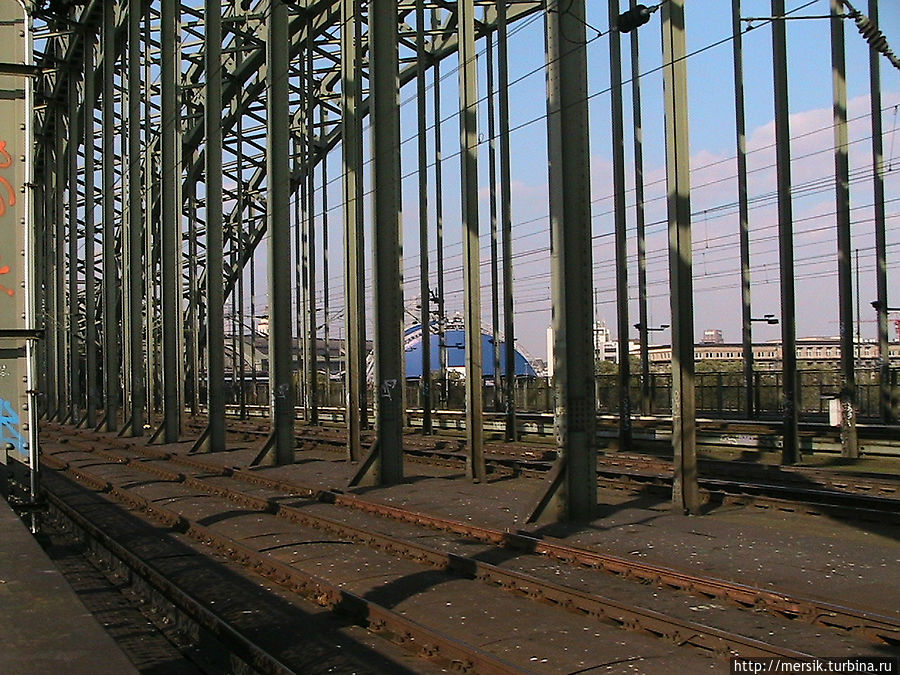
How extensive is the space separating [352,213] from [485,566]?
12810mm

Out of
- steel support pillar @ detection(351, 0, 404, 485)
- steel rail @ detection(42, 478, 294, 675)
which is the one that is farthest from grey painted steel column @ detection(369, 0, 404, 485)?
steel rail @ detection(42, 478, 294, 675)

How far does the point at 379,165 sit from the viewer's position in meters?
18.8

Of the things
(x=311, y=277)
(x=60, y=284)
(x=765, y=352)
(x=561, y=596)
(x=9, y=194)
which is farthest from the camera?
(x=765, y=352)

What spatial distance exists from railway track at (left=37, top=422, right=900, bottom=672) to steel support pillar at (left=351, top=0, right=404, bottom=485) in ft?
5.35

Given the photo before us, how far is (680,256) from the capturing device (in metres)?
13.9

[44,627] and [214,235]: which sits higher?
[214,235]

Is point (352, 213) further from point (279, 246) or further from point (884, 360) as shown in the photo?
point (884, 360)

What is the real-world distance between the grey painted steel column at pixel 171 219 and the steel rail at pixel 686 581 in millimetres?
17343

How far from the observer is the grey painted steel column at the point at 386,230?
18.7 metres

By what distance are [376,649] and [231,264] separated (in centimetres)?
5399

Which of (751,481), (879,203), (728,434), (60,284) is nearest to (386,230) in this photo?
(751,481)

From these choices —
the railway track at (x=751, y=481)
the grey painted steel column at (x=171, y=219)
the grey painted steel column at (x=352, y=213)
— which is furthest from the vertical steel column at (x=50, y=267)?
the railway track at (x=751, y=481)

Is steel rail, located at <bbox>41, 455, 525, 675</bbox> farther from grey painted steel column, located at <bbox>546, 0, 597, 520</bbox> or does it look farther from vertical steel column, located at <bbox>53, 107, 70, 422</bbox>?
vertical steel column, located at <bbox>53, 107, 70, 422</bbox>

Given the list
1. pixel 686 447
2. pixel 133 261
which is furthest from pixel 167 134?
pixel 686 447
